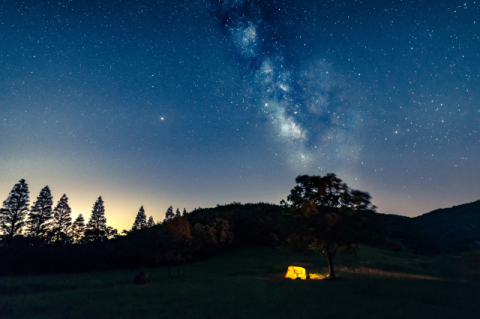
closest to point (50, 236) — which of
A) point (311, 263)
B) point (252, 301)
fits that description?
point (311, 263)

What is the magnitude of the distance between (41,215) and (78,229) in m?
11.4

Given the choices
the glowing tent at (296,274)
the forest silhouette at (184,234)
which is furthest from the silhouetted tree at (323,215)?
the glowing tent at (296,274)

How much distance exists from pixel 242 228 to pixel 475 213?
14599 cm

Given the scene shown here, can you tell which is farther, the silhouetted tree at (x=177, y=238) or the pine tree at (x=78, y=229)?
the pine tree at (x=78, y=229)

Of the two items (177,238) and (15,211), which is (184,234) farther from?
(15,211)

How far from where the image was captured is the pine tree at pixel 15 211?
53.6 meters

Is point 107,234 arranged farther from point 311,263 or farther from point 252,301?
point 252,301

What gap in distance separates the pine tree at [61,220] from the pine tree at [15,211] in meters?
9.41

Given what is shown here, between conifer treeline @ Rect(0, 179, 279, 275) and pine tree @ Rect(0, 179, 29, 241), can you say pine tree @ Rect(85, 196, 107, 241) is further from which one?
pine tree @ Rect(0, 179, 29, 241)

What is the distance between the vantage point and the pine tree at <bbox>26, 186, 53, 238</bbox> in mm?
59500

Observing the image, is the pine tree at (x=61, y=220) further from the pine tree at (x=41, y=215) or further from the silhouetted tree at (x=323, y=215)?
the silhouetted tree at (x=323, y=215)

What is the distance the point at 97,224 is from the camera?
75875 millimetres

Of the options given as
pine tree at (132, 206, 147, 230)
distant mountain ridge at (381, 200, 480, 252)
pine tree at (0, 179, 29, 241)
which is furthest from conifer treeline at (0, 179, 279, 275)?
distant mountain ridge at (381, 200, 480, 252)

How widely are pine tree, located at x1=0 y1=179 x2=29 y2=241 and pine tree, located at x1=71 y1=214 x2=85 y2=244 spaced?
49.3 ft
